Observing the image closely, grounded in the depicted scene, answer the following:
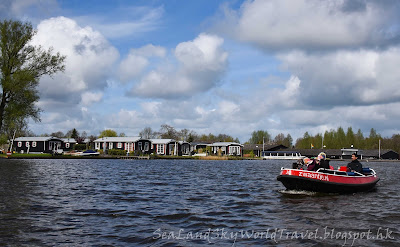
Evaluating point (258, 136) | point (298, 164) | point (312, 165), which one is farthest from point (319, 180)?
point (258, 136)

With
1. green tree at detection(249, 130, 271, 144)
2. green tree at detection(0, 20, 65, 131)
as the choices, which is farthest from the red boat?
green tree at detection(249, 130, 271, 144)

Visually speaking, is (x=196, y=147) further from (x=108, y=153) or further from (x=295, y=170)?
(x=295, y=170)

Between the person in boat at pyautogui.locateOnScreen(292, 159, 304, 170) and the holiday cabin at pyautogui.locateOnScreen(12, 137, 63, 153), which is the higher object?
the holiday cabin at pyautogui.locateOnScreen(12, 137, 63, 153)

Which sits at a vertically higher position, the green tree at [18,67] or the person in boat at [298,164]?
the green tree at [18,67]

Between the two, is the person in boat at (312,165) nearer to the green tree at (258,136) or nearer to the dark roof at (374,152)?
the dark roof at (374,152)

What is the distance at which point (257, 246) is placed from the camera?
31.1ft

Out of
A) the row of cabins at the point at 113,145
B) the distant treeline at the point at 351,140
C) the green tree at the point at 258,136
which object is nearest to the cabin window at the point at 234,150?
the row of cabins at the point at 113,145

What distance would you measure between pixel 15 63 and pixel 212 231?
3860 cm

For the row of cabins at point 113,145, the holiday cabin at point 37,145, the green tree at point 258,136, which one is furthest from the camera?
the green tree at point 258,136

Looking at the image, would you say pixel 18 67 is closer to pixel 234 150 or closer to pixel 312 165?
pixel 312 165

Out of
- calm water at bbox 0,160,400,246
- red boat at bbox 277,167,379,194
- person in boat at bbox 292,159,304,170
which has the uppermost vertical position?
person in boat at bbox 292,159,304,170

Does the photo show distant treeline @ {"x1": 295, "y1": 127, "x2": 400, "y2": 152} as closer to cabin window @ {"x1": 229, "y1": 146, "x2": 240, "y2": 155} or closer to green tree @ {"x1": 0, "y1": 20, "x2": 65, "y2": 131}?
cabin window @ {"x1": 229, "y1": 146, "x2": 240, "y2": 155}

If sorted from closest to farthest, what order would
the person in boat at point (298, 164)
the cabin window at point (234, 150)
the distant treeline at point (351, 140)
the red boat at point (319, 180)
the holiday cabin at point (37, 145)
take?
the red boat at point (319, 180) < the person in boat at point (298, 164) < the holiday cabin at point (37, 145) < the cabin window at point (234, 150) < the distant treeline at point (351, 140)

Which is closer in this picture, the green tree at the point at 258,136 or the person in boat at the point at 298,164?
the person in boat at the point at 298,164
